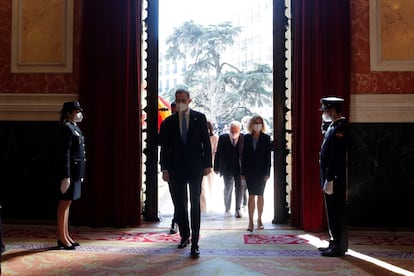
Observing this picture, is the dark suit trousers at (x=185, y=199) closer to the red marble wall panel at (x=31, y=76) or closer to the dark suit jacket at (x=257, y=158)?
the dark suit jacket at (x=257, y=158)

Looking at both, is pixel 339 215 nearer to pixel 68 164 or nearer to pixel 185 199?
pixel 185 199

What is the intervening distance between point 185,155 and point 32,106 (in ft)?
8.83

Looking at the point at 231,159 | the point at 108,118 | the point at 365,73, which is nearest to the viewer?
the point at 365,73

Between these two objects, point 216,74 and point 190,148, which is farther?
point 216,74

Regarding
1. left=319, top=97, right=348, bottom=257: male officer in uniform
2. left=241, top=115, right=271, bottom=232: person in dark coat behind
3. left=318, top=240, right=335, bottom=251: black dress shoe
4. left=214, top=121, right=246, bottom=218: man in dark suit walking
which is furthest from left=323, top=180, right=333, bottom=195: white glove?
left=214, top=121, right=246, bottom=218: man in dark suit walking

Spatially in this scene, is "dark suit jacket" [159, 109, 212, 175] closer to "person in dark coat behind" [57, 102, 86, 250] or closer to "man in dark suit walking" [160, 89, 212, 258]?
"man in dark suit walking" [160, 89, 212, 258]

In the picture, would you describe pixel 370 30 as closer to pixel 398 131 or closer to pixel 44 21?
pixel 398 131

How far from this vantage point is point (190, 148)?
3.88 m

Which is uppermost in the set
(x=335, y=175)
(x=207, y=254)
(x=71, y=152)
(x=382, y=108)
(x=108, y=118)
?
(x=382, y=108)

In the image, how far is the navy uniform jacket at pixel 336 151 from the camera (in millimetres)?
3797

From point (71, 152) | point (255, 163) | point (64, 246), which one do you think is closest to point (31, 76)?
point (71, 152)

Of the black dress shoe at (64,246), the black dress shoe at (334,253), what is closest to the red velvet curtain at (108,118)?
the black dress shoe at (64,246)

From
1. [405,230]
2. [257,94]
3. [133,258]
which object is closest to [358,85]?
[405,230]

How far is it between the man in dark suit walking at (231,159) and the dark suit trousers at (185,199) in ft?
6.20
